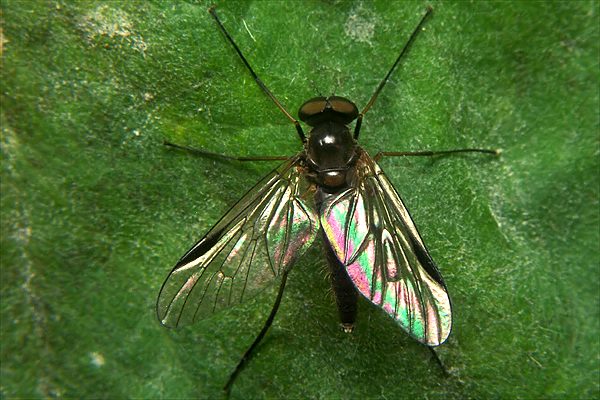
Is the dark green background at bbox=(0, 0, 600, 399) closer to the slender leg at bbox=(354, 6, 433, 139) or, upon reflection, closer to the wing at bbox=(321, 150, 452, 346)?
the slender leg at bbox=(354, 6, 433, 139)

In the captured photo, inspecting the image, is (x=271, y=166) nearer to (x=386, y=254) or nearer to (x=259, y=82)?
(x=259, y=82)

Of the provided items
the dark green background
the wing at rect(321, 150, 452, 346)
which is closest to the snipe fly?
the wing at rect(321, 150, 452, 346)

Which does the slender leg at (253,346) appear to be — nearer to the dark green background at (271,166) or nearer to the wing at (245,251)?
the dark green background at (271,166)

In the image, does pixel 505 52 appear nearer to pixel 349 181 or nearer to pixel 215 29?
pixel 349 181

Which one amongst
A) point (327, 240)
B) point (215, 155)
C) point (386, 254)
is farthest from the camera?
point (215, 155)

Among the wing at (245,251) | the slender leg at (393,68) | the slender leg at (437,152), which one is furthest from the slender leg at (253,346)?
the slender leg at (393,68)

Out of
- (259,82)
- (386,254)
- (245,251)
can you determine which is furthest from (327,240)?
(259,82)
